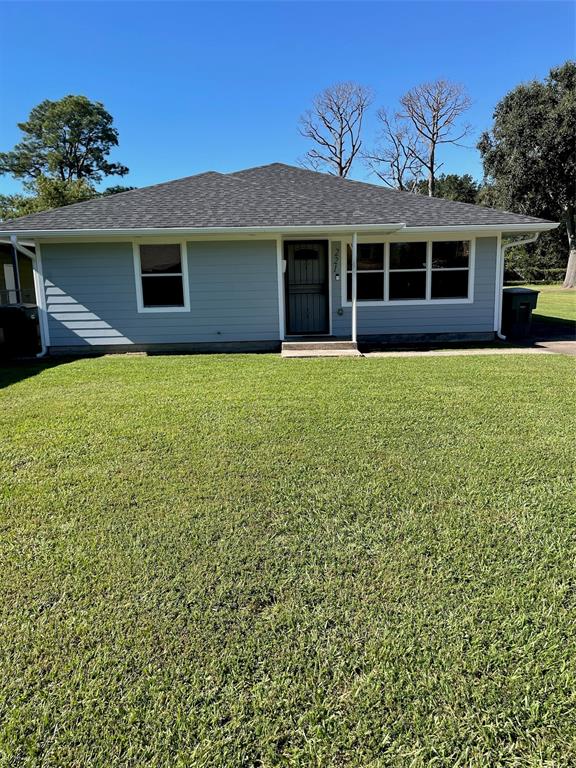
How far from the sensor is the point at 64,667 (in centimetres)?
202

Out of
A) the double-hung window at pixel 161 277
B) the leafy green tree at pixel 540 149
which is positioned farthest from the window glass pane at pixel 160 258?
the leafy green tree at pixel 540 149

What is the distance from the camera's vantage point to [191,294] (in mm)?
10344

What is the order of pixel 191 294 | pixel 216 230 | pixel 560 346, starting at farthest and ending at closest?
pixel 191 294 → pixel 560 346 → pixel 216 230

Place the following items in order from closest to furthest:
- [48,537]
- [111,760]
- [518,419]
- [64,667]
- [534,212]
Answer: [111,760]
[64,667]
[48,537]
[518,419]
[534,212]

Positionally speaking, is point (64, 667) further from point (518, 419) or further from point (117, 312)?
point (117, 312)

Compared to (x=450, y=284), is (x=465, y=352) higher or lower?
lower

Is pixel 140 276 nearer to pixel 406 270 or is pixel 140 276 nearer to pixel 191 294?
pixel 191 294

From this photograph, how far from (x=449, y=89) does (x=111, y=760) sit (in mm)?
41766

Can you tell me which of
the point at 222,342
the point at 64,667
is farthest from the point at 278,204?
the point at 64,667

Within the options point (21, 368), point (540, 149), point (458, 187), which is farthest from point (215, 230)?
point (458, 187)

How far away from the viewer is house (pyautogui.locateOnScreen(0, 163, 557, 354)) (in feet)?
32.3

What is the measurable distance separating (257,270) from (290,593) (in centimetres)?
857

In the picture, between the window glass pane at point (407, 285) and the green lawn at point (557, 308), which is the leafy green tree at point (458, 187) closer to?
the green lawn at point (557, 308)

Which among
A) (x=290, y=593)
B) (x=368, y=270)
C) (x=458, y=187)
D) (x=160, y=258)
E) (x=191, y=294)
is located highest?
(x=458, y=187)
